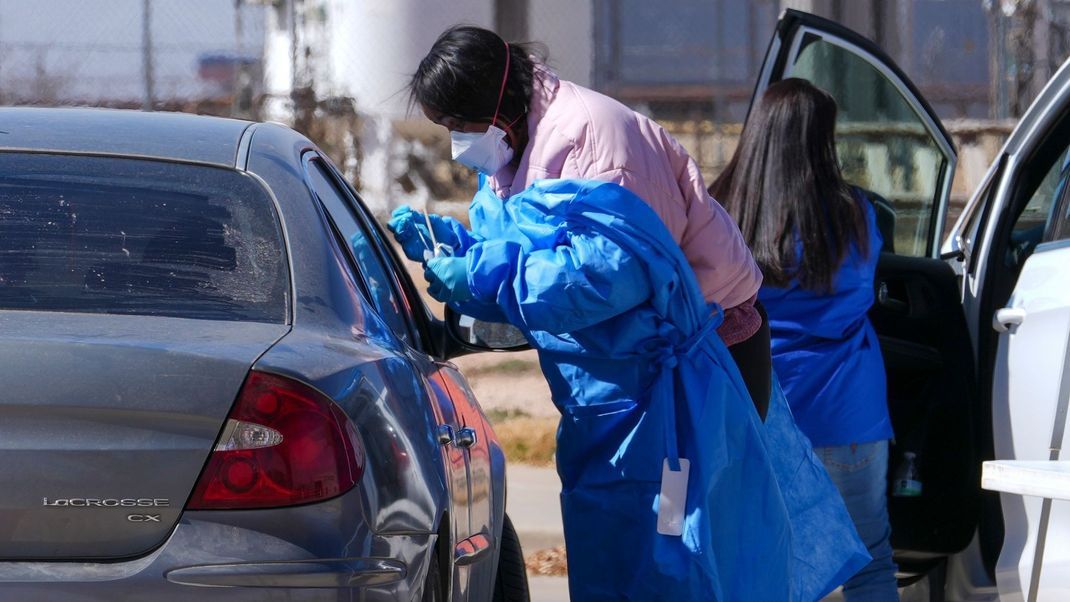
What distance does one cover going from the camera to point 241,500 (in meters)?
2.01

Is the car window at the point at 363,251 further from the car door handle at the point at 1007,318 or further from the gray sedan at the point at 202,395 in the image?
the car door handle at the point at 1007,318

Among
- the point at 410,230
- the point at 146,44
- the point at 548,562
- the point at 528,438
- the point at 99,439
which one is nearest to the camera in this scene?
the point at 99,439

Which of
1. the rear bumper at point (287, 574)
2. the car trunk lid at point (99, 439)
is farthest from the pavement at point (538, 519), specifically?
the car trunk lid at point (99, 439)

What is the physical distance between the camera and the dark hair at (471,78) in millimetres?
3080

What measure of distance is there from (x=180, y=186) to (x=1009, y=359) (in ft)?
7.68

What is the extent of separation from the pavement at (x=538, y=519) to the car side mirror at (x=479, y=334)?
2.41 meters

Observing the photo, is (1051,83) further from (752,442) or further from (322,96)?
(322,96)

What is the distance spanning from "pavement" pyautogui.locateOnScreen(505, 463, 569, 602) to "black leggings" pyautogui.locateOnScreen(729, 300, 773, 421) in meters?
2.27

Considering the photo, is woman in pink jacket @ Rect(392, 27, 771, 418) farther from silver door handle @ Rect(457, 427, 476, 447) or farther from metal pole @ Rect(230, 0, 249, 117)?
metal pole @ Rect(230, 0, 249, 117)

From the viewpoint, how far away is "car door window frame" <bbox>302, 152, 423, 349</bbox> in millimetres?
2693

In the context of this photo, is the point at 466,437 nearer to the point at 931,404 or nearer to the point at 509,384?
the point at 931,404

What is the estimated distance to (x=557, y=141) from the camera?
299 cm

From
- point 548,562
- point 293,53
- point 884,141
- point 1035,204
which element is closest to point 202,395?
point 1035,204

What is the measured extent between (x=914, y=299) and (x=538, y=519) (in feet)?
8.81
